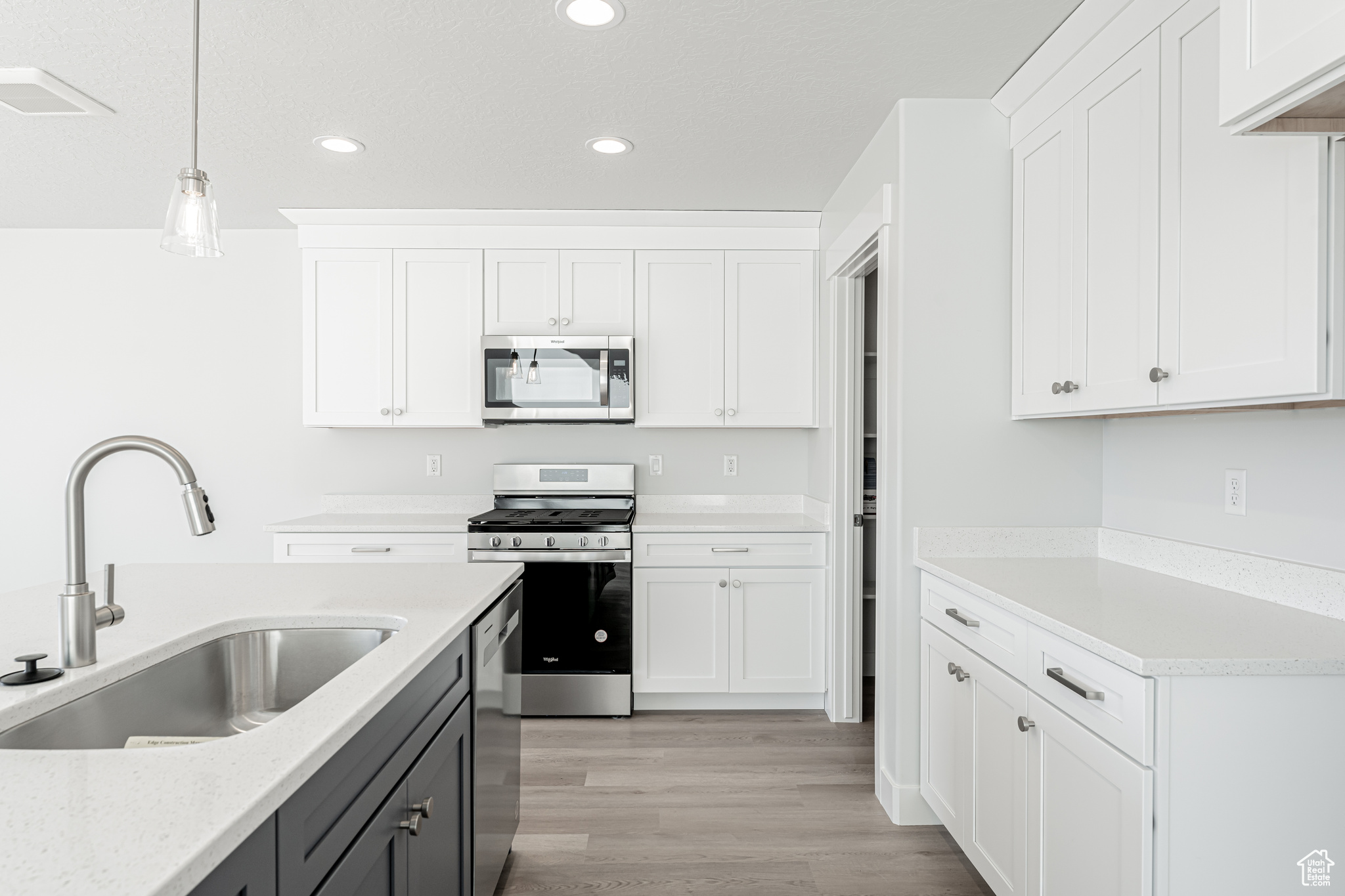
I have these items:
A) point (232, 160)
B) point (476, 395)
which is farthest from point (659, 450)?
point (232, 160)

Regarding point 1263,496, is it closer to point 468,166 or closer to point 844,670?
point 844,670

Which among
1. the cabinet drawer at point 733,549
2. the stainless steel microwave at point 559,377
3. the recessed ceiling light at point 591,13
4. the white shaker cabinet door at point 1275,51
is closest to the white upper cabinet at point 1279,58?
the white shaker cabinet door at point 1275,51

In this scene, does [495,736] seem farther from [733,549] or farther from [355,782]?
[733,549]

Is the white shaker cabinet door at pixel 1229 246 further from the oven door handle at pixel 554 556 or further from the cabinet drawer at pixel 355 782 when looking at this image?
the oven door handle at pixel 554 556

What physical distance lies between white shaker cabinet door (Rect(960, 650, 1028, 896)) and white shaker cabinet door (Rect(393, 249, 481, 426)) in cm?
256

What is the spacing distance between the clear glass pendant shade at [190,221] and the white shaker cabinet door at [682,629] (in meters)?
2.34

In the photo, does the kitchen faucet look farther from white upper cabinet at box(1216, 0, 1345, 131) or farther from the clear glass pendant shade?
white upper cabinet at box(1216, 0, 1345, 131)

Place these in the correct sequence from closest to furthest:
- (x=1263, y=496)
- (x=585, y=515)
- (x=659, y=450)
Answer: (x=1263, y=496) → (x=585, y=515) → (x=659, y=450)

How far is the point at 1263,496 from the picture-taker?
1.72 metres

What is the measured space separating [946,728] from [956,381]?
3.57 ft

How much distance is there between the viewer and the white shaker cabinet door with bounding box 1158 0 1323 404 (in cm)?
126

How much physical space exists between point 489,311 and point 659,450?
1126mm

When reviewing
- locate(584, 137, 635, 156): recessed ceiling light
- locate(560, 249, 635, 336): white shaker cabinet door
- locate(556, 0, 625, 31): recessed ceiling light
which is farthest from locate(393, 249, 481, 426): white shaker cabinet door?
locate(556, 0, 625, 31): recessed ceiling light

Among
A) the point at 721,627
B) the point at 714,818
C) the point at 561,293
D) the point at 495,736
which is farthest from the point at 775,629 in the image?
the point at 561,293
